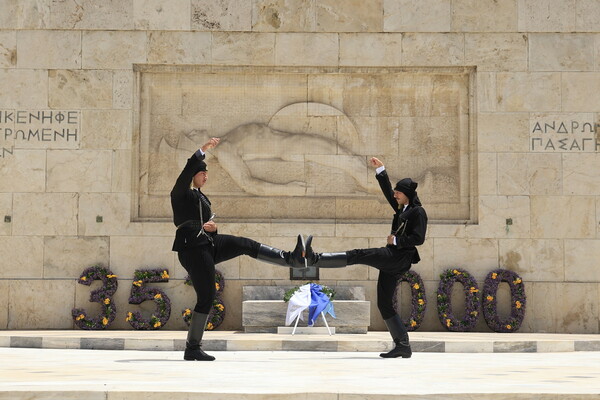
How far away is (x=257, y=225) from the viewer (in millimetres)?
16906

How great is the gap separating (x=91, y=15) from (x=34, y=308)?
5.04 m

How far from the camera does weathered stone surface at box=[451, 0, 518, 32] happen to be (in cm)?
1719

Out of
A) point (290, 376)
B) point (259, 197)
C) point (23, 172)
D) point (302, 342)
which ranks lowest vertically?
point (302, 342)

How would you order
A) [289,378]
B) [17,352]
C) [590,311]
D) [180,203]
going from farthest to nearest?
1. [590,311]
2. [17,352]
3. [180,203]
4. [289,378]

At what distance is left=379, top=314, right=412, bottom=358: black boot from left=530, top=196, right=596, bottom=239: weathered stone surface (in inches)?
240

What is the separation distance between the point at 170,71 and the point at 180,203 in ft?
22.7

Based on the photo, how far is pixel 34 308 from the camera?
16.7 m

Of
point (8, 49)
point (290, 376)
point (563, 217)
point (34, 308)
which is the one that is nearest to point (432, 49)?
point (563, 217)

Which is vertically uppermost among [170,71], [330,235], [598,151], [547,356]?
[170,71]

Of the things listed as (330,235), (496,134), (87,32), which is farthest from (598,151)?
(87,32)

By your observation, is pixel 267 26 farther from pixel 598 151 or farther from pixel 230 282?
pixel 598 151

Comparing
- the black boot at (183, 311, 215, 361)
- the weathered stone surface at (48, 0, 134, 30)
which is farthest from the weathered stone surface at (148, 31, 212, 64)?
the black boot at (183, 311, 215, 361)

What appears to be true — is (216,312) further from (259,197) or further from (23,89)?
(23,89)

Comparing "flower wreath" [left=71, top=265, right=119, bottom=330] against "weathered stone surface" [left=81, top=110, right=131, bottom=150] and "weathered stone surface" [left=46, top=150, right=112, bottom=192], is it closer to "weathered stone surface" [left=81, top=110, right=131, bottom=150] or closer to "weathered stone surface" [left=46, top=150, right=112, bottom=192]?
"weathered stone surface" [left=46, top=150, right=112, bottom=192]
